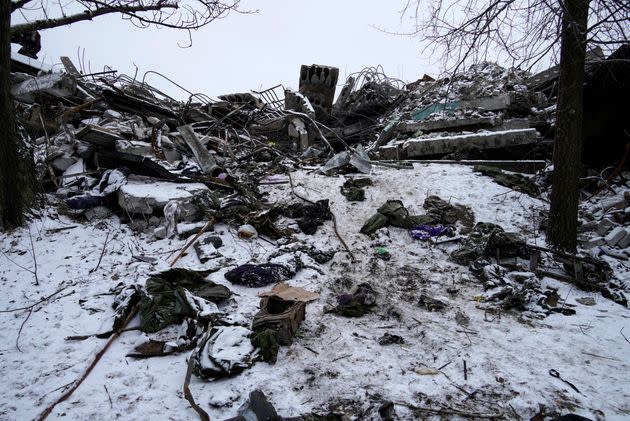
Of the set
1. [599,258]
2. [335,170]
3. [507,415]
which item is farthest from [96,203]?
[599,258]

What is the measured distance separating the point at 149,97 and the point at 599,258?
934 centimetres

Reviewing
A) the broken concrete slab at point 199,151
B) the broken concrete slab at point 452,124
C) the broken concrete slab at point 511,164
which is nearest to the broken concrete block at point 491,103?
the broken concrete slab at point 452,124

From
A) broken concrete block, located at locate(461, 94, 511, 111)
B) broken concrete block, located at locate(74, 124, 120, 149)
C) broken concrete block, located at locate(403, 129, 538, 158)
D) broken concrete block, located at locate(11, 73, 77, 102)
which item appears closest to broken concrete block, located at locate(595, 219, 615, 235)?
broken concrete block, located at locate(403, 129, 538, 158)

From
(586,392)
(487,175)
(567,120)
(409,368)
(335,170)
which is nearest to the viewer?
(586,392)

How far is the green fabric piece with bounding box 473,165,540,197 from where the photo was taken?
245 inches

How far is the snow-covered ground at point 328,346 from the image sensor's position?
2.52 m

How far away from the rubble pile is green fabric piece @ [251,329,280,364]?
1 cm

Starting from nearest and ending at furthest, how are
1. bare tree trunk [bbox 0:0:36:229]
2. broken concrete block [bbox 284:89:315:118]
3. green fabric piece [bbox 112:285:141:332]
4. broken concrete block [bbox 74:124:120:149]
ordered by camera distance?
green fabric piece [bbox 112:285:141:332], bare tree trunk [bbox 0:0:36:229], broken concrete block [bbox 74:124:120:149], broken concrete block [bbox 284:89:315:118]

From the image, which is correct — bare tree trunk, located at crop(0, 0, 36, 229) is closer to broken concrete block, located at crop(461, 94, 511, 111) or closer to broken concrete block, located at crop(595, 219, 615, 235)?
broken concrete block, located at crop(595, 219, 615, 235)

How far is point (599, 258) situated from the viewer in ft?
15.4

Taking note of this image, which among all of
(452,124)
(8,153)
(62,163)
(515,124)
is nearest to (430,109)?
(452,124)

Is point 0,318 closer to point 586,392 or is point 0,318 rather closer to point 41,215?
point 41,215

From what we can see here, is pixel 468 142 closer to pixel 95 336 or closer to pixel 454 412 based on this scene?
pixel 454 412

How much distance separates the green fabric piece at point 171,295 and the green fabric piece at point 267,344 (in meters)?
0.73
